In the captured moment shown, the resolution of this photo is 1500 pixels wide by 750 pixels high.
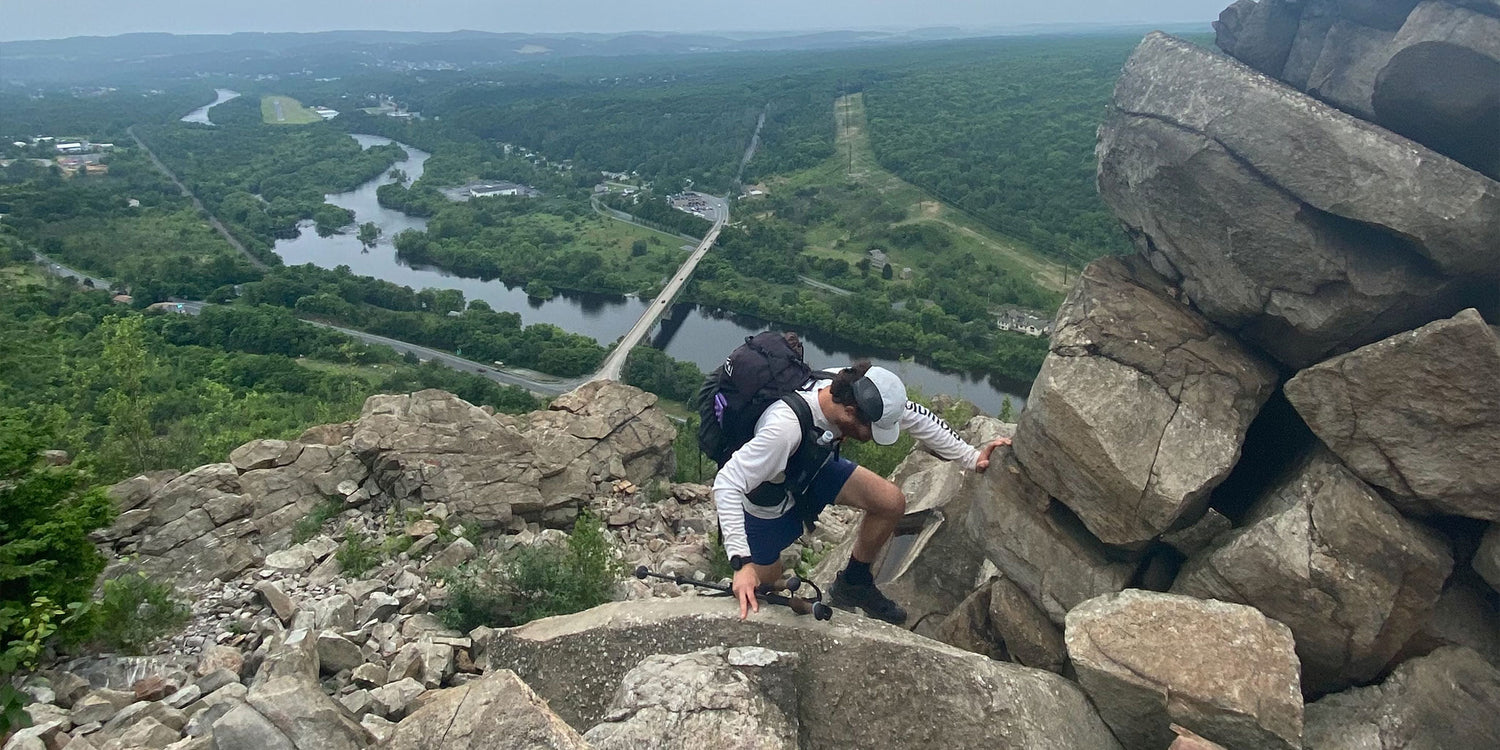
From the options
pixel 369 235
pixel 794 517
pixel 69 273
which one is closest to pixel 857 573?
pixel 794 517

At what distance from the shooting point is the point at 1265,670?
506 cm

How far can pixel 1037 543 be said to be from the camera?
22.9 ft

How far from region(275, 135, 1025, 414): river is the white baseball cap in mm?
37541

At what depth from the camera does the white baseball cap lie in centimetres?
532

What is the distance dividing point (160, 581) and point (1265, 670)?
1029cm

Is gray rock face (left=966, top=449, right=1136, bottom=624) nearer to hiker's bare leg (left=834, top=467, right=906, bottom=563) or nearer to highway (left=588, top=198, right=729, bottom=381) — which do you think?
hiker's bare leg (left=834, top=467, right=906, bottom=563)

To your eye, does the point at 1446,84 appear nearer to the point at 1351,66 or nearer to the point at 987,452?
the point at 1351,66

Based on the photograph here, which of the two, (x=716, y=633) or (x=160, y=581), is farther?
(x=160, y=581)

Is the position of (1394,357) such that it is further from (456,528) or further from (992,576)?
(456,528)

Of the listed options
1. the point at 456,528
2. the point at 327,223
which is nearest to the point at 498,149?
the point at 327,223

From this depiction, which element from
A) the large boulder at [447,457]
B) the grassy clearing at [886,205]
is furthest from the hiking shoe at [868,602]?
the grassy clearing at [886,205]

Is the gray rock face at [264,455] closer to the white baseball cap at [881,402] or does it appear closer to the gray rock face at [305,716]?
the gray rock face at [305,716]

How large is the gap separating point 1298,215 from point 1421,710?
3.57 meters

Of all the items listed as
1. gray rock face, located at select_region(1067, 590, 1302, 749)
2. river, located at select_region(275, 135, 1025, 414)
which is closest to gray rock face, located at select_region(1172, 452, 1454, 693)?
gray rock face, located at select_region(1067, 590, 1302, 749)
